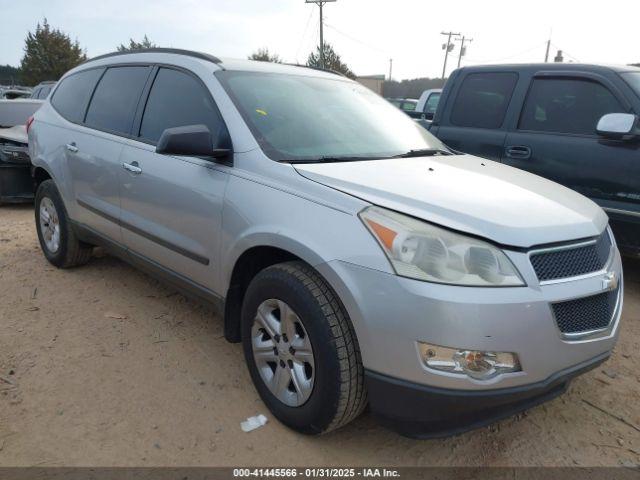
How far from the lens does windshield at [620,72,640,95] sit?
421 centimetres

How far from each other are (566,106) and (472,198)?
287 centimetres

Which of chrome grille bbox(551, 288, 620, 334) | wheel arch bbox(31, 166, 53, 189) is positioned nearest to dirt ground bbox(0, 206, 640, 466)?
chrome grille bbox(551, 288, 620, 334)

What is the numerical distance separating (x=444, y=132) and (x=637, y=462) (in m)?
3.67

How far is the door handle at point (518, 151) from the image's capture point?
181 inches

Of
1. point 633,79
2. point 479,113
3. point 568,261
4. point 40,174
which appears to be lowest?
point 40,174

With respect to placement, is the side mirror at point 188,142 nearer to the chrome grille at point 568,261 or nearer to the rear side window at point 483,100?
the chrome grille at point 568,261

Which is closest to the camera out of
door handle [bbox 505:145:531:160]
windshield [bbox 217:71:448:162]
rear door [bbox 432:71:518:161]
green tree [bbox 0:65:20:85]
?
windshield [bbox 217:71:448:162]

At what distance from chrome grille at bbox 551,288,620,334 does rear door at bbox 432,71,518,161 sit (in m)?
2.82

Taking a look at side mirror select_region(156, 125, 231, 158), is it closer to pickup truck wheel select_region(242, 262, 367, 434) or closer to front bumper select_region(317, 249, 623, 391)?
pickup truck wheel select_region(242, 262, 367, 434)

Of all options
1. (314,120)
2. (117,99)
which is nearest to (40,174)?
(117,99)

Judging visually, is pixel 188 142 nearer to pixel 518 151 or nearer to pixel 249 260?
pixel 249 260

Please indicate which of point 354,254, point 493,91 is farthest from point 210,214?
point 493,91

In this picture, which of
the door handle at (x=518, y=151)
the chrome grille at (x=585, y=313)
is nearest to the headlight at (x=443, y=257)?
the chrome grille at (x=585, y=313)

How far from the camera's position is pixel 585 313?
2105 mm
